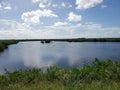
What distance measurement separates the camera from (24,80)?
8984 millimetres

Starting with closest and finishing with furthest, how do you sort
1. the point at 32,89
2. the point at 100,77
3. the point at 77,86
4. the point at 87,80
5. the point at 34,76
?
Answer: the point at 77,86
the point at 32,89
the point at 87,80
the point at 100,77
the point at 34,76

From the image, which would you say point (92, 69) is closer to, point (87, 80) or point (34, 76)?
point (87, 80)

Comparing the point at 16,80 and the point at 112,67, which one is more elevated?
the point at 112,67

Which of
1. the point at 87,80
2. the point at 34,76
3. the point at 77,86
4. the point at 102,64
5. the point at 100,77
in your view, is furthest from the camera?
the point at 102,64

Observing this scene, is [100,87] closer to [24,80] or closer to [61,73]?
[61,73]

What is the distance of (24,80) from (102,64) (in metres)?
4.01

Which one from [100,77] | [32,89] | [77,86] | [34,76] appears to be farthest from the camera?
[34,76]

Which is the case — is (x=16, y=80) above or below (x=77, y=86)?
below

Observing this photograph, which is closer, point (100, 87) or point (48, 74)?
point (100, 87)

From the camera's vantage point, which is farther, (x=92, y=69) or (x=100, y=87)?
(x=92, y=69)

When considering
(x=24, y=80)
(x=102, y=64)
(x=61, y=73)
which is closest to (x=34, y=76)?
(x=24, y=80)

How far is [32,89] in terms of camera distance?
6668mm

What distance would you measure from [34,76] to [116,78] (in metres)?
3.62

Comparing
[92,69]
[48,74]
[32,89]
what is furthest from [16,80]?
[92,69]
